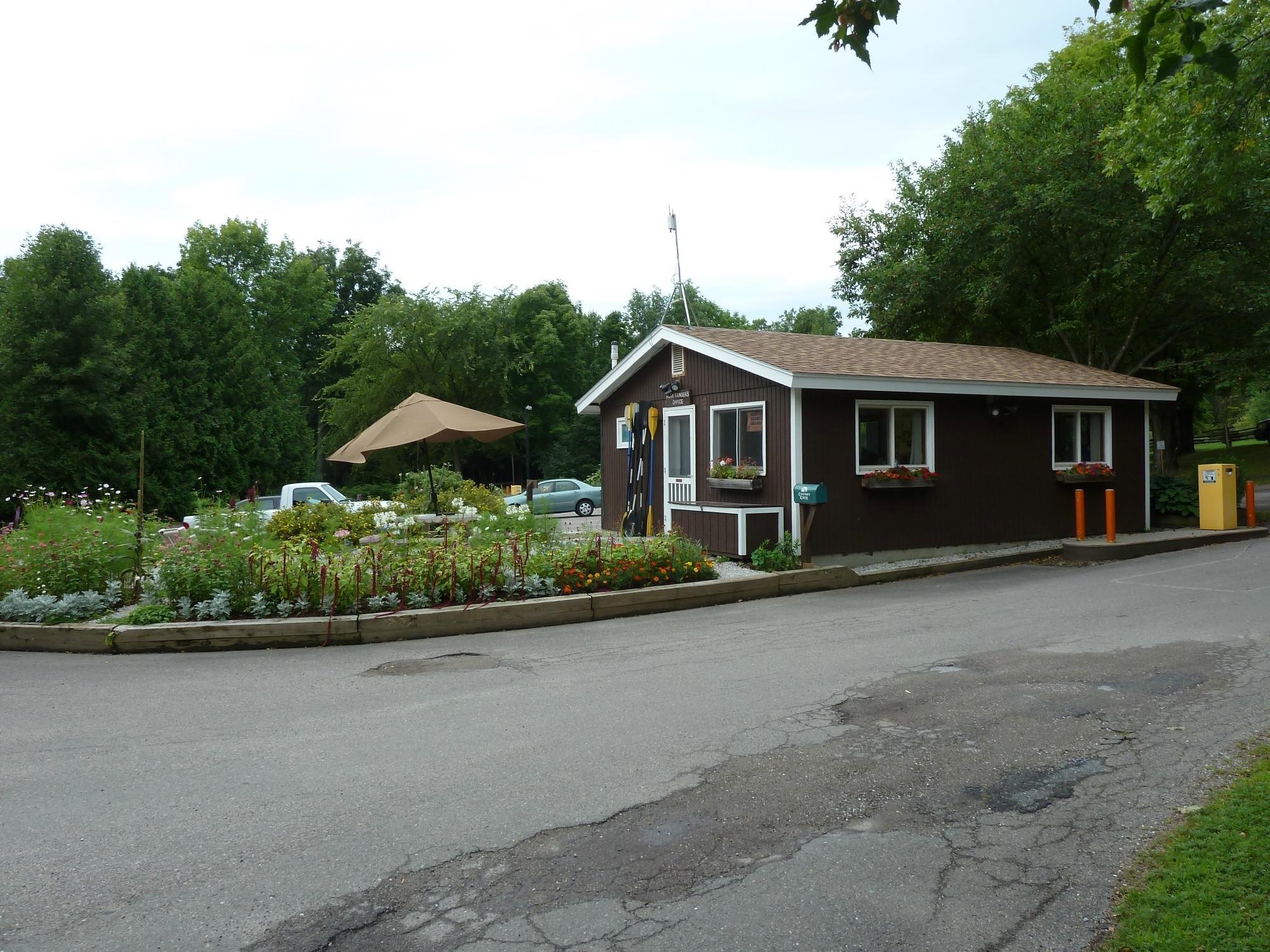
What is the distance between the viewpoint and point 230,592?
9430 millimetres

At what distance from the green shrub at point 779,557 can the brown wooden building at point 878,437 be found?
0.34 meters

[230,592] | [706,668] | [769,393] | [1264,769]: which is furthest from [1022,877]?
[769,393]

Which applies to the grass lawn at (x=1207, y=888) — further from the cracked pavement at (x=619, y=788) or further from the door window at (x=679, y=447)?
the door window at (x=679, y=447)

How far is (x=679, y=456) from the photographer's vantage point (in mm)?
16562

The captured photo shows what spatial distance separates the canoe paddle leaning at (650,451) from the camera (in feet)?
55.7

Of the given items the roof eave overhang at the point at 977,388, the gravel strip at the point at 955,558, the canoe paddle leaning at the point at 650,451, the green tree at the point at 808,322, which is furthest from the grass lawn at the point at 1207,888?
the green tree at the point at 808,322

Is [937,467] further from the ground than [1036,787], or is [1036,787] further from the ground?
[937,467]

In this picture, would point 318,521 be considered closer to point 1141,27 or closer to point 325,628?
point 325,628

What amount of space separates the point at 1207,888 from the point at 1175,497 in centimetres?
1699

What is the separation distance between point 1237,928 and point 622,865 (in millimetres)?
2184

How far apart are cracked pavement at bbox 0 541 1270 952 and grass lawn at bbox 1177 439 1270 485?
87.4 ft

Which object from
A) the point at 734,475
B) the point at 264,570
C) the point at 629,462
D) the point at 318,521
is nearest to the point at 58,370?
the point at 318,521

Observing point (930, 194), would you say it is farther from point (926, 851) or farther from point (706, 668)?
point (926, 851)

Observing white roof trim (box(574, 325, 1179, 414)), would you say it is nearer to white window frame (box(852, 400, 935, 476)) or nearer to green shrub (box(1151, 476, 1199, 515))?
white window frame (box(852, 400, 935, 476))
